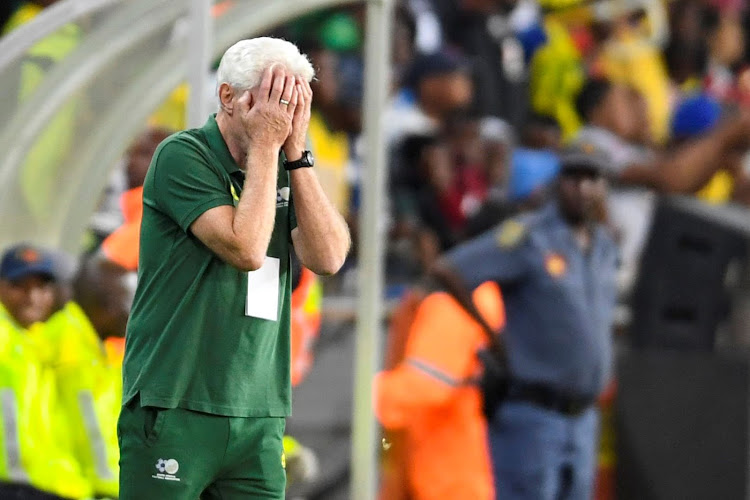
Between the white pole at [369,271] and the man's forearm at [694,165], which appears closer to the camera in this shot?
the white pole at [369,271]

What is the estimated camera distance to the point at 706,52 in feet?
38.1

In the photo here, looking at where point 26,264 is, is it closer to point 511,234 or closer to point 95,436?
point 95,436

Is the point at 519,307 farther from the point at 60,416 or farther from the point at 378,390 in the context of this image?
the point at 60,416

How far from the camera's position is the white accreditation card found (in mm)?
3377

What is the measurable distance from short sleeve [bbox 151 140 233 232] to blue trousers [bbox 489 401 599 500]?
346cm

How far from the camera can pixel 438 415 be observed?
6602 millimetres

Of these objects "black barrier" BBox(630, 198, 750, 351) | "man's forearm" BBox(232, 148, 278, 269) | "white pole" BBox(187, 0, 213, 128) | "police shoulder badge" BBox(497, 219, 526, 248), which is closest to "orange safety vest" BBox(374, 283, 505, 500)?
"police shoulder badge" BBox(497, 219, 526, 248)

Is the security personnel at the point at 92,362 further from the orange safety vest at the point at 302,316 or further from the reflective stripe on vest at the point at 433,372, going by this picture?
the reflective stripe on vest at the point at 433,372

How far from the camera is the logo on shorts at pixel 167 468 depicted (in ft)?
10.9

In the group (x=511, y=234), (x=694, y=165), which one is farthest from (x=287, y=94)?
(x=694, y=165)

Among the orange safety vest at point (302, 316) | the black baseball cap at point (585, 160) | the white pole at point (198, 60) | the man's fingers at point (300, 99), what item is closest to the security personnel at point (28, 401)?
the orange safety vest at point (302, 316)

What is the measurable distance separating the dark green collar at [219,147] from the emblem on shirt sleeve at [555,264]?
3473 mm

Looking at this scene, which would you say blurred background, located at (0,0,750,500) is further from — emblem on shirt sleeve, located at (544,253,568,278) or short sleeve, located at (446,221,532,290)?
emblem on shirt sleeve, located at (544,253,568,278)

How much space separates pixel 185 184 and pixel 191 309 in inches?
10.6
